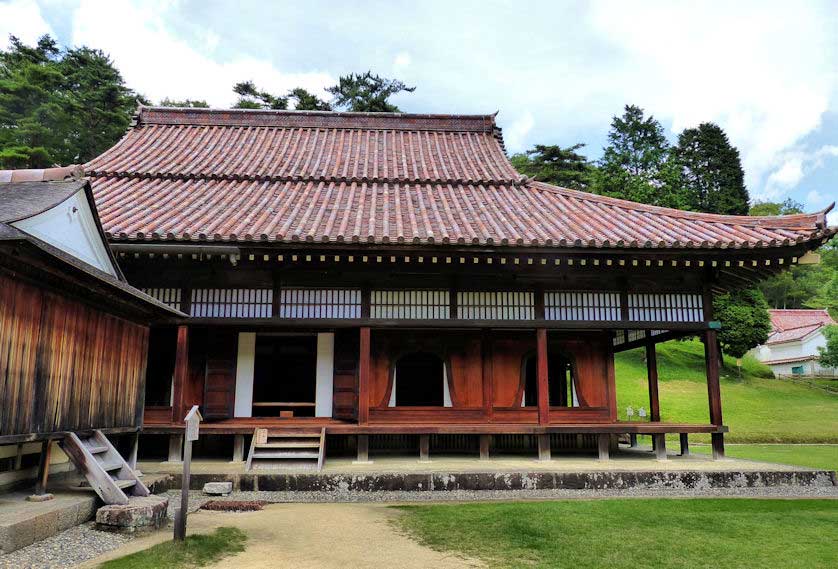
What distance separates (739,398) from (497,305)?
22.5m

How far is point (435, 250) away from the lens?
973cm

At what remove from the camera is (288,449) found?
973cm

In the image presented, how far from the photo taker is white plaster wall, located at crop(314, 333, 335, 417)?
37.3 feet

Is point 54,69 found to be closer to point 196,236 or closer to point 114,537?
point 196,236

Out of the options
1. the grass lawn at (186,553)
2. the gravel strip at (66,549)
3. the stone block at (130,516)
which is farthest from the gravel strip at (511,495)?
the grass lawn at (186,553)

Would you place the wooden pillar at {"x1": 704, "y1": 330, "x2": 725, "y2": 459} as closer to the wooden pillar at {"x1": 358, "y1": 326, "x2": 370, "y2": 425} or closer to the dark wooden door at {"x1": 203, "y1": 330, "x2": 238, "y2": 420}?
the wooden pillar at {"x1": 358, "y1": 326, "x2": 370, "y2": 425}

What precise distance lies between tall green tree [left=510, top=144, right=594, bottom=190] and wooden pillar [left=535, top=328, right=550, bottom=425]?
27220 mm

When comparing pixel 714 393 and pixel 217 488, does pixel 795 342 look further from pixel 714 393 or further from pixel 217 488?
pixel 217 488

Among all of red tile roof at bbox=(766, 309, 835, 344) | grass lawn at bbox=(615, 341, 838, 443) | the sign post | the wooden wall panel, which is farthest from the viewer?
red tile roof at bbox=(766, 309, 835, 344)

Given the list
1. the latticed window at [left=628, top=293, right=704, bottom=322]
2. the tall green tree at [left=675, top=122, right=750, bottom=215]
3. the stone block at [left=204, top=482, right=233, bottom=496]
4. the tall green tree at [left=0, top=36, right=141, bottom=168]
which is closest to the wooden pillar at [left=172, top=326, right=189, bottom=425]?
the stone block at [left=204, top=482, right=233, bottom=496]

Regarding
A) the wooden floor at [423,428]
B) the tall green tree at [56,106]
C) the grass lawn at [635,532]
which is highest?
the tall green tree at [56,106]

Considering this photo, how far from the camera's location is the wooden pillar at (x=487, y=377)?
11031 mm

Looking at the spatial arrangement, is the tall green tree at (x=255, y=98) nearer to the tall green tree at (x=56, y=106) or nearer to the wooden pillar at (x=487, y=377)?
the tall green tree at (x=56, y=106)

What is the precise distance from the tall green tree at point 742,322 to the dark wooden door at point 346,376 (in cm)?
2681
